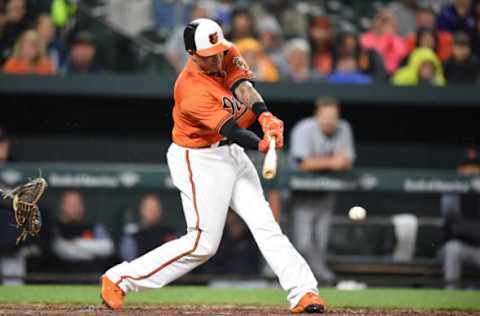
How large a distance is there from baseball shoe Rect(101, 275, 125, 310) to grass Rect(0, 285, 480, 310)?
759 millimetres

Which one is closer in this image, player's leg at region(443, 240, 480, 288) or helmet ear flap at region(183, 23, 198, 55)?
helmet ear flap at region(183, 23, 198, 55)

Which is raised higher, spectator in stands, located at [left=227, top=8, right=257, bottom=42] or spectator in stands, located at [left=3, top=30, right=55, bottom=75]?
spectator in stands, located at [left=227, top=8, right=257, bottom=42]

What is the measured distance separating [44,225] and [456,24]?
5629mm

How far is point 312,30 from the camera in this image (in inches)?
454

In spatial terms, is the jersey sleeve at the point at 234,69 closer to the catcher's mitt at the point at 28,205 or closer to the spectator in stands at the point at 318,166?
the catcher's mitt at the point at 28,205

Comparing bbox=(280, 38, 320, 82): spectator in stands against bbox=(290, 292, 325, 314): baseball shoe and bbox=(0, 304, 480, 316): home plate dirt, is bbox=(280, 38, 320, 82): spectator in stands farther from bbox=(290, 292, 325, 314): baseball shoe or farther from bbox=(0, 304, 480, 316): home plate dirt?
bbox=(290, 292, 325, 314): baseball shoe

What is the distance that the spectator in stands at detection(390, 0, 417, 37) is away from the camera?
38.6 feet

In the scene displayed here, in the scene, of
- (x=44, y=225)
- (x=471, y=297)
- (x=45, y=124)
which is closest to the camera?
(x=471, y=297)

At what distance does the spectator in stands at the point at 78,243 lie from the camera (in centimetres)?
938

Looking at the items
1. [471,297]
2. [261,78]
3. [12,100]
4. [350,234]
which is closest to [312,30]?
[261,78]

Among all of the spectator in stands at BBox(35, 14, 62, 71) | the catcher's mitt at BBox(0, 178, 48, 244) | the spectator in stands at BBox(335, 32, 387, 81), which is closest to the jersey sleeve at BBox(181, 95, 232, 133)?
the catcher's mitt at BBox(0, 178, 48, 244)

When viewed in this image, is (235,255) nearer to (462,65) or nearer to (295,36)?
(295,36)

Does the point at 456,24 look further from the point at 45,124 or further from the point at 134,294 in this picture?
the point at 134,294

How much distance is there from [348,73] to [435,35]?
126 cm
